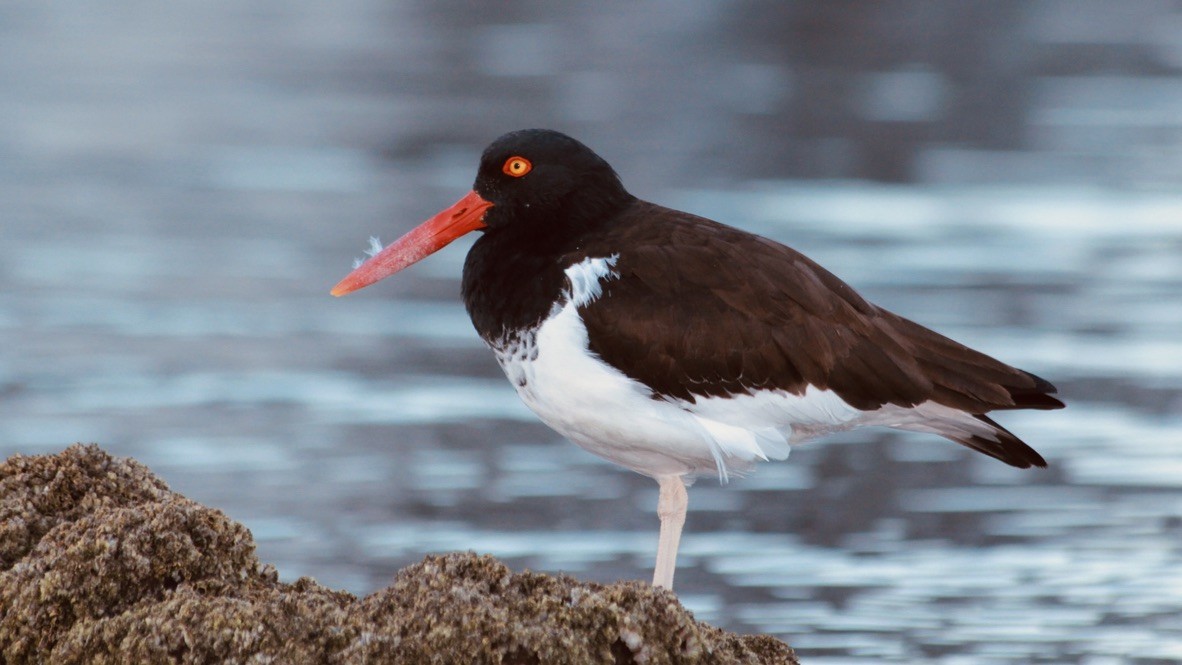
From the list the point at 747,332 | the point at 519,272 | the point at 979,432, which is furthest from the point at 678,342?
the point at 979,432

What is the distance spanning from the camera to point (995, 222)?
14500 mm

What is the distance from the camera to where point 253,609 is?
4.20 metres

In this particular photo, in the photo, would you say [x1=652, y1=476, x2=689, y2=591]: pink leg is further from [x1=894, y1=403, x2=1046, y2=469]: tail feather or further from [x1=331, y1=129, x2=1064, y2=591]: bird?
[x1=894, y1=403, x2=1046, y2=469]: tail feather

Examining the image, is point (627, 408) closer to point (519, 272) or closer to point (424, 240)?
point (519, 272)

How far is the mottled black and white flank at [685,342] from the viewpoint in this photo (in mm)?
5555

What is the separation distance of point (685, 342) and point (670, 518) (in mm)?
638

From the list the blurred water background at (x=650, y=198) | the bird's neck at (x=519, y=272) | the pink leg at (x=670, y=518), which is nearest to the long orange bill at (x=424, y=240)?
the bird's neck at (x=519, y=272)

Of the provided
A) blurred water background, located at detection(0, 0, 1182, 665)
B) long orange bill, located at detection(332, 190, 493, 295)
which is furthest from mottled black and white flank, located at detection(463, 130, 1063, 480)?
blurred water background, located at detection(0, 0, 1182, 665)

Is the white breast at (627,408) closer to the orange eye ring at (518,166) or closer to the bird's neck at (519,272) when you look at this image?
the bird's neck at (519,272)

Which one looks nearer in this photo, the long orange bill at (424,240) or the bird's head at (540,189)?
the bird's head at (540,189)

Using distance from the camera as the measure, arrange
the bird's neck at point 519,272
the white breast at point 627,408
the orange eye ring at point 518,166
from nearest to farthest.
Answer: the white breast at point 627,408, the bird's neck at point 519,272, the orange eye ring at point 518,166

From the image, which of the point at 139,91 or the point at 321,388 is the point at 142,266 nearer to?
the point at 321,388

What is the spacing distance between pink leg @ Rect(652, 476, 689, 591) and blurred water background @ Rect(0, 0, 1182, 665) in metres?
1.33

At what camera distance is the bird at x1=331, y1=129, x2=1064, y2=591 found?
5.56m
